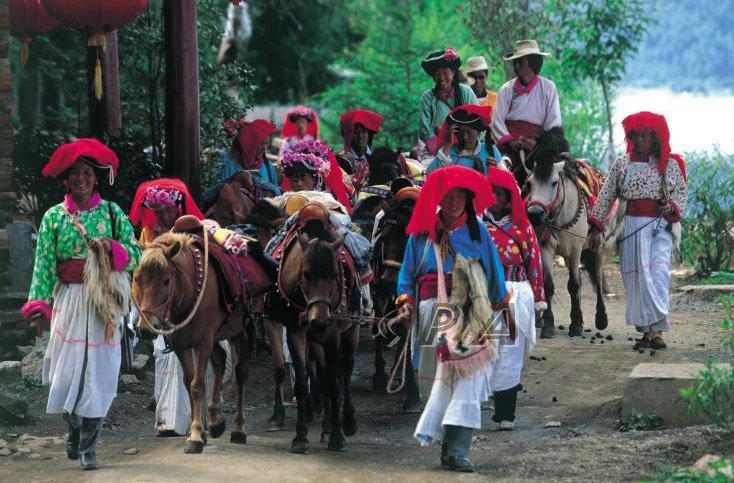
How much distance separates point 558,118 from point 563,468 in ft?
21.9

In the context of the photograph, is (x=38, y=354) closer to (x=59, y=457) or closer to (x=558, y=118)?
(x=59, y=457)

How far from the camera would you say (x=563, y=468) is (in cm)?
889

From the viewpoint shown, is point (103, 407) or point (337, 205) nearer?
point (103, 407)

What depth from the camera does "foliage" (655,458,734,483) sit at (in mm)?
7515

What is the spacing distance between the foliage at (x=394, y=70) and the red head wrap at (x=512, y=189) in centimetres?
1446

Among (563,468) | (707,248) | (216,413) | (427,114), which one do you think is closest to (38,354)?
(216,413)

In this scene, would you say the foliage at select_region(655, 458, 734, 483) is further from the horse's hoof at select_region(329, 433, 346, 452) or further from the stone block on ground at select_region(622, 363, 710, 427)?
the horse's hoof at select_region(329, 433, 346, 452)

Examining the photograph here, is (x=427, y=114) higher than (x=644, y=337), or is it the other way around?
(x=427, y=114)

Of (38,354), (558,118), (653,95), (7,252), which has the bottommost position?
(38,354)

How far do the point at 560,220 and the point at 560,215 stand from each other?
0.18 feet

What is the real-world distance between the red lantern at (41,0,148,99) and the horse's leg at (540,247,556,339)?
5.25m

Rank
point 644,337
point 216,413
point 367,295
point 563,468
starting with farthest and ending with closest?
point 644,337, point 367,295, point 216,413, point 563,468

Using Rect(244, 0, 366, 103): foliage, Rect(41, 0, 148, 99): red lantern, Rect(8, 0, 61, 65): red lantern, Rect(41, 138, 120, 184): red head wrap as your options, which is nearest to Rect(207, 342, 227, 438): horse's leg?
Rect(41, 138, 120, 184): red head wrap

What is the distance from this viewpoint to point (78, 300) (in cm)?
939
